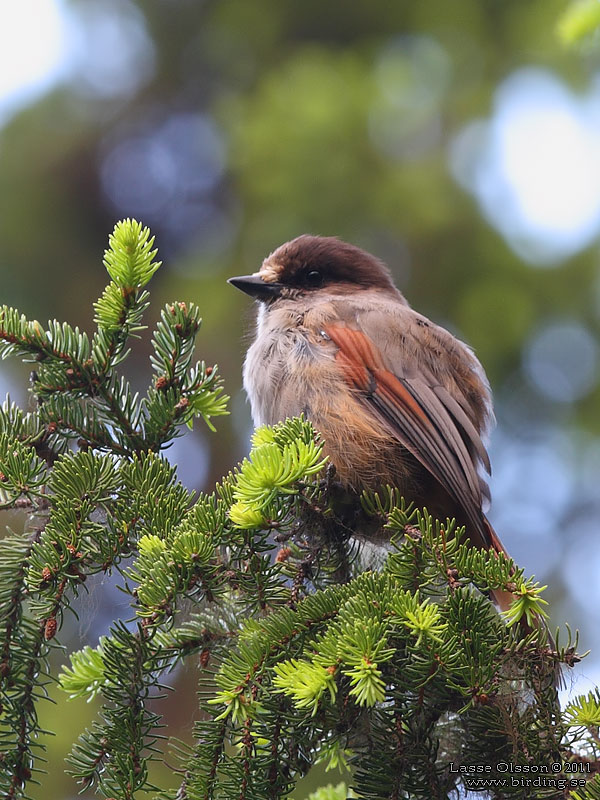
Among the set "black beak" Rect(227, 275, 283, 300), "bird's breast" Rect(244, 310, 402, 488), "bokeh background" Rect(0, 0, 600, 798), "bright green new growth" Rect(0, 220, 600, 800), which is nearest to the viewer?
"bright green new growth" Rect(0, 220, 600, 800)

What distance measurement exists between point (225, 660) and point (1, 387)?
5.49 metres

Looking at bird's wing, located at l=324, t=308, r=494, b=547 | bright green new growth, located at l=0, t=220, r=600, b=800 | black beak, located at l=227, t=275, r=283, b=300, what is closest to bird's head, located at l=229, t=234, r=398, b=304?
black beak, located at l=227, t=275, r=283, b=300

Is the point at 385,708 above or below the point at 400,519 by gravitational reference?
below

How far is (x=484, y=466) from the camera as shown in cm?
357

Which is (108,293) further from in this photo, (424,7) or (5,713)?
(424,7)

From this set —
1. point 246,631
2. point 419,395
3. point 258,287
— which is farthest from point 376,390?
point 246,631

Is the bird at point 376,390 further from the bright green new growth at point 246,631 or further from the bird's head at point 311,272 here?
the bright green new growth at point 246,631

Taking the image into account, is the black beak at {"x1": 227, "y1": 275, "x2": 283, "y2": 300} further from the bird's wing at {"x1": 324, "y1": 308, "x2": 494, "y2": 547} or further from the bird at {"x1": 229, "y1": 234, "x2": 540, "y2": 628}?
the bird's wing at {"x1": 324, "y1": 308, "x2": 494, "y2": 547}

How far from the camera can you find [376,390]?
3328 millimetres

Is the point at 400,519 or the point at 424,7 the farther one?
the point at 424,7

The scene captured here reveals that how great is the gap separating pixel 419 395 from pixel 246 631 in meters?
1.50

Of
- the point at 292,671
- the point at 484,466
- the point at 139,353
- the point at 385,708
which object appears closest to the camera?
Result: the point at 292,671

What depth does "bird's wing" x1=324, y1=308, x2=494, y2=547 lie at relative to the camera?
309 centimetres

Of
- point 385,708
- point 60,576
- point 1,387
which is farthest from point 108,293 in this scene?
point 1,387
